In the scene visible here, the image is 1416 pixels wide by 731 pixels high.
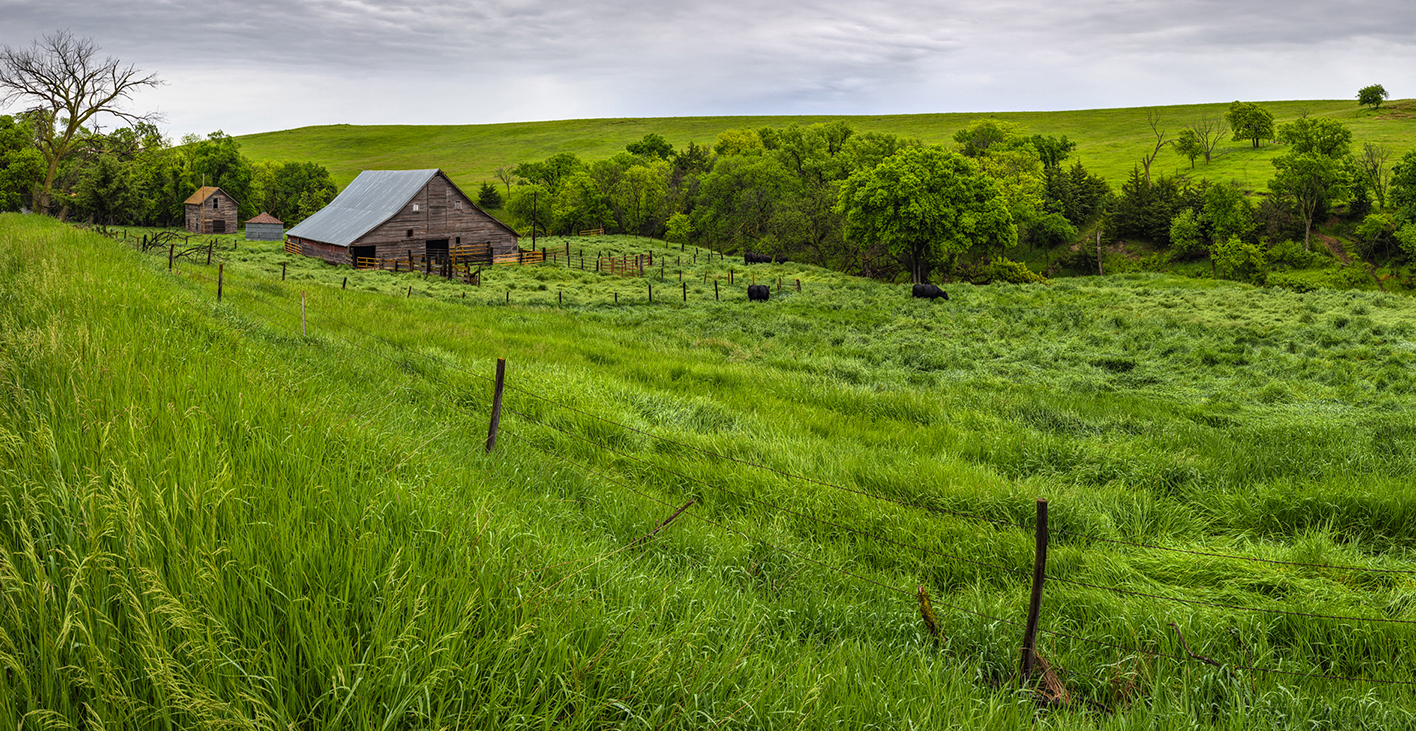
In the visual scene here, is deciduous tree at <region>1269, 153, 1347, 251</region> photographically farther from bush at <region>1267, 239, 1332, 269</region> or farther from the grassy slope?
the grassy slope

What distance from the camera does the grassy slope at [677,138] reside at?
10062 cm

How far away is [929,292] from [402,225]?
37.3 metres

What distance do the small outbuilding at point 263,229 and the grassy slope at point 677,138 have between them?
180 feet

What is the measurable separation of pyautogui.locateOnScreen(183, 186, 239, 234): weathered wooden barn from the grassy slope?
51851mm

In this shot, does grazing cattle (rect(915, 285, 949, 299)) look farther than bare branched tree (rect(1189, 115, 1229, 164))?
No

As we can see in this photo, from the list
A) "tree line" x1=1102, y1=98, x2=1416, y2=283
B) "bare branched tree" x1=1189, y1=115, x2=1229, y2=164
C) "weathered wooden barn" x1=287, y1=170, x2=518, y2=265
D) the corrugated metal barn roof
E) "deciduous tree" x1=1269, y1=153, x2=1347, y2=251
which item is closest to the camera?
"weathered wooden barn" x1=287, y1=170, x2=518, y2=265

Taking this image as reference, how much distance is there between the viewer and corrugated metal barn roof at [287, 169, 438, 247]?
52.2 meters

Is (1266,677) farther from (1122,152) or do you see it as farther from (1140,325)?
(1122,152)

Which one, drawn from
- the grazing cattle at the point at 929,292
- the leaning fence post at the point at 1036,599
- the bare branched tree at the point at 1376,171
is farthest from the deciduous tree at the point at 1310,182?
the leaning fence post at the point at 1036,599

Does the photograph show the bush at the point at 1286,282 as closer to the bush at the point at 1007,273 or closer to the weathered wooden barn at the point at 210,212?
the bush at the point at 1007,273

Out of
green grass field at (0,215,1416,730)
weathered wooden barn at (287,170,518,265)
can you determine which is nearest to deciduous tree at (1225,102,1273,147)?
weathered wooden barn at (287,170,518,265)

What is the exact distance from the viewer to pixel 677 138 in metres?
179

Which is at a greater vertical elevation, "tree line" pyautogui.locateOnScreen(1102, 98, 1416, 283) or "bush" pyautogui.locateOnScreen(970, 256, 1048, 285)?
"tree line" pyautogui.locateOnScreen(1102, 98, 1416, 283)

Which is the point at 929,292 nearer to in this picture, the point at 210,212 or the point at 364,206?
the point at 364,206
